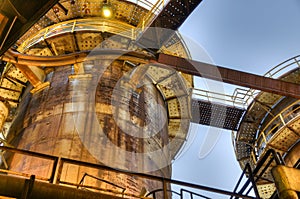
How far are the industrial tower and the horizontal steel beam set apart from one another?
3cm

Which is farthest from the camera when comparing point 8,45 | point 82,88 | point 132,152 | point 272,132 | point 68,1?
point 272,132

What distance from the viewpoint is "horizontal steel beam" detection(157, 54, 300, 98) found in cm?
1041

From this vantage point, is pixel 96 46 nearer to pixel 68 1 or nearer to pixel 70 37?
pixel 70 37

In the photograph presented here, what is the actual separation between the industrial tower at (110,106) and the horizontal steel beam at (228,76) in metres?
0.03

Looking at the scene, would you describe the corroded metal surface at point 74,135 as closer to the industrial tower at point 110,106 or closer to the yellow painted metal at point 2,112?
the industrial tower at point 110,106

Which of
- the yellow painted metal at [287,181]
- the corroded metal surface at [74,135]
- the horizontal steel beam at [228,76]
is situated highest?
the horizontal steel beam at [228,76]

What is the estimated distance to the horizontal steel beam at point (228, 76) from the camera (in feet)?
34.2

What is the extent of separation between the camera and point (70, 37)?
12195 millimetres

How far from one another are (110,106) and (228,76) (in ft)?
12.2

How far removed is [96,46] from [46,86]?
2.50m

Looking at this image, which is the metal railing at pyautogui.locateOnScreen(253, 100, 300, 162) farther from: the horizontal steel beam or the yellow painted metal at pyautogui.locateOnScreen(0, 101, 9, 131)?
the yellow painted metal at pyautogui.locateOnScreen(0, 101, 9, 131)

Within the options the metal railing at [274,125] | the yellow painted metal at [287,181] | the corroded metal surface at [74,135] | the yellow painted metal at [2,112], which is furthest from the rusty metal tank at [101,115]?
the metal railing at [274,125]

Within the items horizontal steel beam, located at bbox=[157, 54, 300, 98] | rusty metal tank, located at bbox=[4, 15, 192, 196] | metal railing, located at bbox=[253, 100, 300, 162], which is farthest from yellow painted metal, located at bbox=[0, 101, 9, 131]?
metal railing, located at bbox=[253, 100, 300, 162]

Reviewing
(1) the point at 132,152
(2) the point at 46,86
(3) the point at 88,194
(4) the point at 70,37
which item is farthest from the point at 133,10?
(3) the point at 88,194
